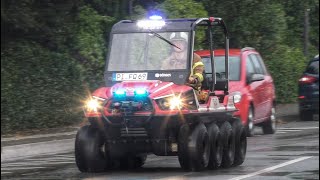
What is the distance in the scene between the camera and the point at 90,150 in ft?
39.6

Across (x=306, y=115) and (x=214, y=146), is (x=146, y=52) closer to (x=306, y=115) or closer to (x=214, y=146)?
(x=214, y=146)

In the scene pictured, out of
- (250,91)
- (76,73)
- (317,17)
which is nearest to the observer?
(250,91)

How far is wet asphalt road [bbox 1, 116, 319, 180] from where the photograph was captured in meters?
11.8

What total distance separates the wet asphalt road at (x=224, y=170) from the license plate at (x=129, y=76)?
135 centimetres

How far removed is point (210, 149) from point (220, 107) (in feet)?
2.82

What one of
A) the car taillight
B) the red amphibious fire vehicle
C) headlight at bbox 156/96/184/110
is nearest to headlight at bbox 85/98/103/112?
the red amphibious fire vehicle

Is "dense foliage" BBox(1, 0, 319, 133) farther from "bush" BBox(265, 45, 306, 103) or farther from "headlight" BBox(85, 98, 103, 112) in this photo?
"headlight" BBox(85, 98, 103, 112)

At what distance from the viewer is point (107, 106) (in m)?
11.9

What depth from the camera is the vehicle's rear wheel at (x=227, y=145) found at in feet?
41.8

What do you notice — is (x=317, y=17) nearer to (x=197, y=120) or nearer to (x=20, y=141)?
→ (x=20, y=141)

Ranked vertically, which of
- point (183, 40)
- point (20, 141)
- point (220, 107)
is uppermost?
point (183, 40)

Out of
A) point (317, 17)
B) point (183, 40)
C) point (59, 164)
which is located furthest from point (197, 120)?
point (317, 17)

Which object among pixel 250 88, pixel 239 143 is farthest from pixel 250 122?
pixel 239 143

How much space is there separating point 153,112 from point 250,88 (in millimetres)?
6121
